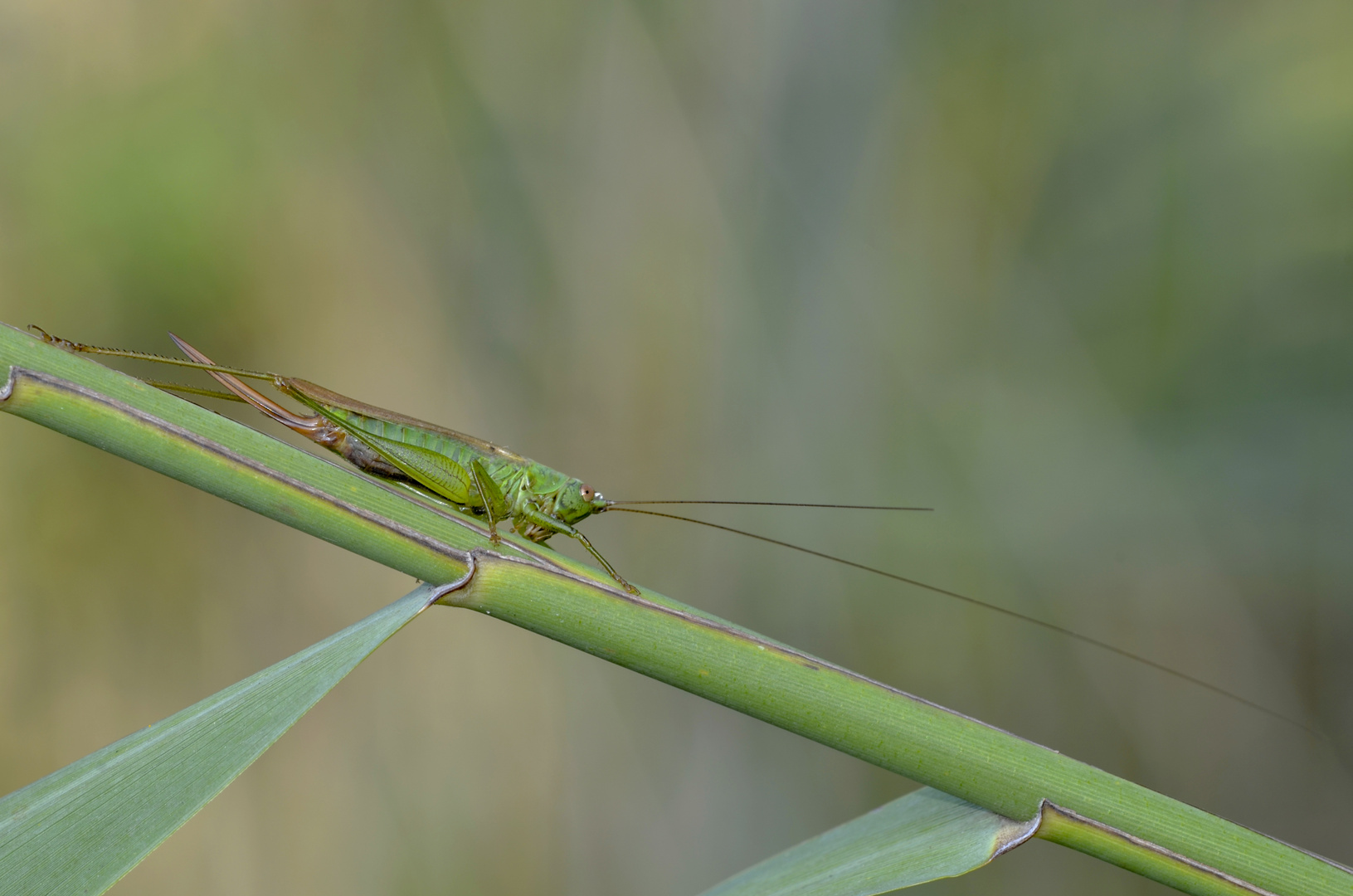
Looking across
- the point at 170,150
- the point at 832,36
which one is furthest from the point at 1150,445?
the point at 170,150

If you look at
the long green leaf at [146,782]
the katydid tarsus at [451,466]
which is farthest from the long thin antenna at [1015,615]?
the long green leaf at [146,782]

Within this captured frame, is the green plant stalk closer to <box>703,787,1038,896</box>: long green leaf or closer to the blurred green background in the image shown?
<box>703,787,1038,896</box>: long green leaf

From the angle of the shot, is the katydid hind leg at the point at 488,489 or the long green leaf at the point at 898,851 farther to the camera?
the katydid hind leg at the point at 488,489

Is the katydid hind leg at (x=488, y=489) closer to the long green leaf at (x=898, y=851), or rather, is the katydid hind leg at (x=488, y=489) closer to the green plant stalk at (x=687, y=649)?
the green plant stalk at (x=687, y=649)

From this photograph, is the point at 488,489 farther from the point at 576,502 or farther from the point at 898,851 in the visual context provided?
the point at 898,851

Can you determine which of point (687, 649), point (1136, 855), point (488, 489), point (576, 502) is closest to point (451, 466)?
point (488, 489)

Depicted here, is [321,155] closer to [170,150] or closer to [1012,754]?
[170,150]
